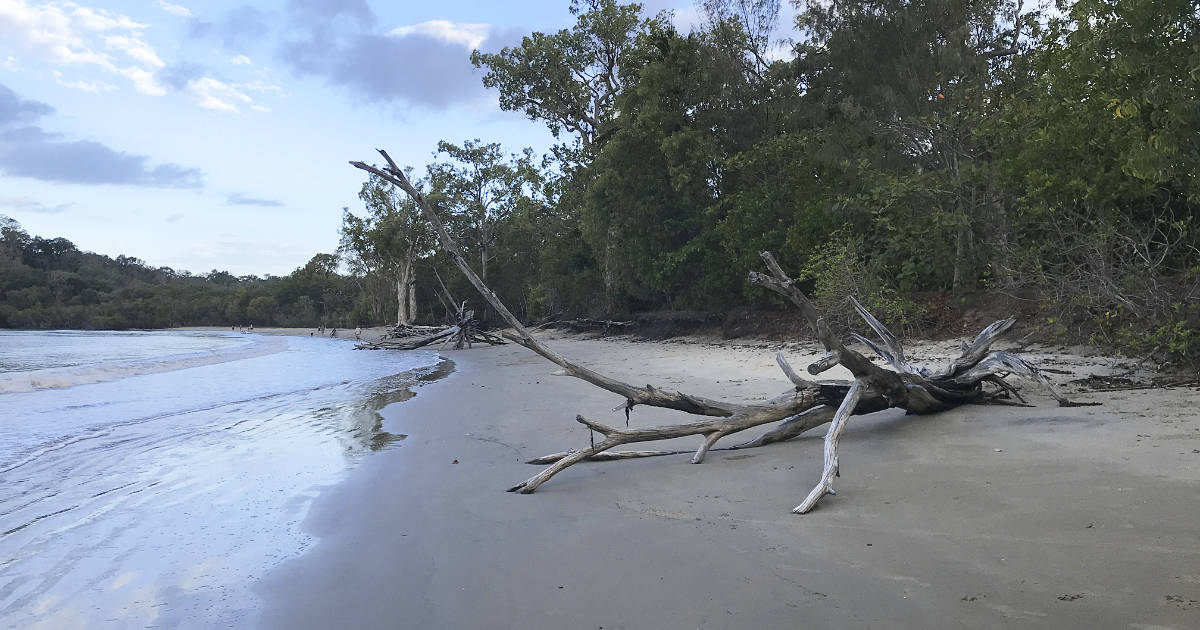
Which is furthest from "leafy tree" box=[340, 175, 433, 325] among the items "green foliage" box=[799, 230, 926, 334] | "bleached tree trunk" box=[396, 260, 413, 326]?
"green foliage" box=[799, 230, 926, 334]

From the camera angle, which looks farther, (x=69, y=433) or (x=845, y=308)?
(x=845, y=308)

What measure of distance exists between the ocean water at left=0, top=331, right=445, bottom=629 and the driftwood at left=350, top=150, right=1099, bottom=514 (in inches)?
67.4

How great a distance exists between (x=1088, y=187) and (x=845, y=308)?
4.92 meters

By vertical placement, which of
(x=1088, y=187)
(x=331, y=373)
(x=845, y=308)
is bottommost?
(x=331, y=373)

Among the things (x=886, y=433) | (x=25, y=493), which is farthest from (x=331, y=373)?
(x=886, y=433)

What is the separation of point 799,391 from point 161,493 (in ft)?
15.7

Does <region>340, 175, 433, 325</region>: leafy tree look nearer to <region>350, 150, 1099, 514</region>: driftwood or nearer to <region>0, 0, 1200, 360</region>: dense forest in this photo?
<region>0, 0, 1200, 360</region>: dense forest

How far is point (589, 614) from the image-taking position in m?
2.47

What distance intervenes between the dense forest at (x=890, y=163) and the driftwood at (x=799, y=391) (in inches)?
81.2

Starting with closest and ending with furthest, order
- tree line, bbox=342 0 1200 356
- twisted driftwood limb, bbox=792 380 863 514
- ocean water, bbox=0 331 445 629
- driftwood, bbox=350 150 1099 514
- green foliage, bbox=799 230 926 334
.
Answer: ocean water, bbox=0 331 445 629 → twisted driftwood limb, bbox=792 380 863 514 → driftwood, bbox=350 150 1099 514 → tree line, bbox=342 0 1200 356 → green foliage, bbox=799 230 926 334

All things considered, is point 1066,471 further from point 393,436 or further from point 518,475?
point 393,436

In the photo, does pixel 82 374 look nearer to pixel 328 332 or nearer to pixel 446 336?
pixel 446 336

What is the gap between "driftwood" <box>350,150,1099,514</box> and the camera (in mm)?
4518

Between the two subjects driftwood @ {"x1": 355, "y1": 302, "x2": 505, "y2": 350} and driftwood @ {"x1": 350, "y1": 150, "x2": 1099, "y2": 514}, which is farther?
driftwood @ {"x1": 355, "y1": 302, "x2": 505, "y2": 350}
